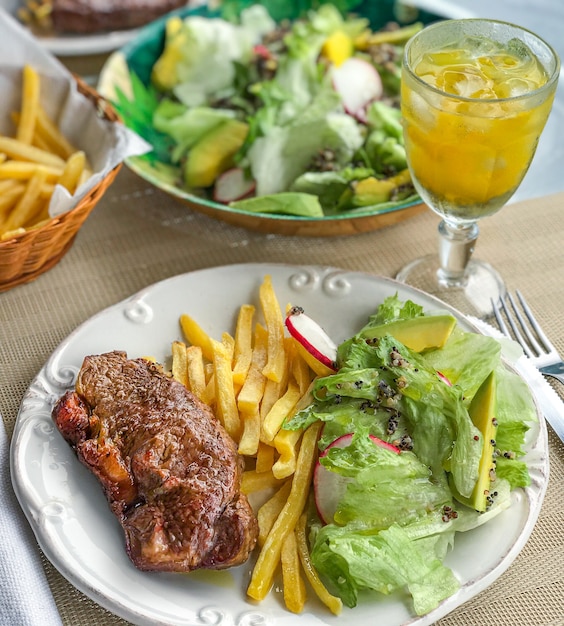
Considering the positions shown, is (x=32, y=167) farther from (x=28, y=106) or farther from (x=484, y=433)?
(x=484, y=433)

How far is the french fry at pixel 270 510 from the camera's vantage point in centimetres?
220

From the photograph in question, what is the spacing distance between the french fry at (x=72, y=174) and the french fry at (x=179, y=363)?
85 cm

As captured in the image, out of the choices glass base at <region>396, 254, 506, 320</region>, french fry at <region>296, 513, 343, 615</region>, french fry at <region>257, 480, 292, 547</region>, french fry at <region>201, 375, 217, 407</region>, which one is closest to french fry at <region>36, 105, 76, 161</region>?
french fry at <region>201, 375, 217, 407</region>

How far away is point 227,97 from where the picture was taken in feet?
13.1

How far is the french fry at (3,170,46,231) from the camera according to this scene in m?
3.01

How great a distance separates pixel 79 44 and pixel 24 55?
880 mm

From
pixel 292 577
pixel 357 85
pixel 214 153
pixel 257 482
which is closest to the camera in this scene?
pixel 292 577

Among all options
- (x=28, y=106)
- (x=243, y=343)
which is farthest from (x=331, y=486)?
(x=28, y=106)

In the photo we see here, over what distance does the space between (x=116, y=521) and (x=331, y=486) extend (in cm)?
62

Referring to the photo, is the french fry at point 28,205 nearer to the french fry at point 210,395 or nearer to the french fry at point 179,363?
the french fry at point 179,363

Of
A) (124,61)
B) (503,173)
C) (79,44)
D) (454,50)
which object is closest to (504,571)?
(503,173)

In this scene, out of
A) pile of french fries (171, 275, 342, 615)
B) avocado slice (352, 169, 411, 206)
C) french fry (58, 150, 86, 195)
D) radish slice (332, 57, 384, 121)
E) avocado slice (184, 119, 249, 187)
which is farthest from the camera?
radish slice (332, 57, 384, 121)

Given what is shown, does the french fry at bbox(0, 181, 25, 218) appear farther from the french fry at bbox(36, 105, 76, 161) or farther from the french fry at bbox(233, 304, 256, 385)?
the french fry at bbox(233, 304, 256, 385)

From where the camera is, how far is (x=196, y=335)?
2.78 m
